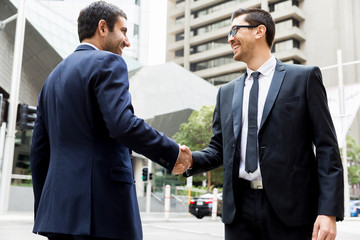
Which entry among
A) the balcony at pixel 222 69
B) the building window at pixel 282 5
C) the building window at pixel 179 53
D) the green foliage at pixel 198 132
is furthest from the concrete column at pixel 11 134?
the building window at pixel 179 53

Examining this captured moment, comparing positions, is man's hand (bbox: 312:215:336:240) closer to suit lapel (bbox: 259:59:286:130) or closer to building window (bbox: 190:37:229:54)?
suit lapel (bbox: 259:59:286:130)

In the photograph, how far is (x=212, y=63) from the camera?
75.4 metres

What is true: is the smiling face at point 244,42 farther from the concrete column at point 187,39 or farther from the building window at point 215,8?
the concrete column at point 187,39

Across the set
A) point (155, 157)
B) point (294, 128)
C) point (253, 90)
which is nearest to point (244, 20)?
point (253, 90)

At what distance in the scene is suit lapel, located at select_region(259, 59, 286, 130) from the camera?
267 cm

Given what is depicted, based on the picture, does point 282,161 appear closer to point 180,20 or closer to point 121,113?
point 121,113

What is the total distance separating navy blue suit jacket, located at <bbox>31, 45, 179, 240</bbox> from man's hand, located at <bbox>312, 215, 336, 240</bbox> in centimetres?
100

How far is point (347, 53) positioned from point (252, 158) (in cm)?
7825

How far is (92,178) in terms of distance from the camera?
2.37m

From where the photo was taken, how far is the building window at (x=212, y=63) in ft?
241

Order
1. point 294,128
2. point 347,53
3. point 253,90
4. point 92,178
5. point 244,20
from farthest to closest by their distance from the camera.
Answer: point 347,53, point 244,20, point 253,90, point 294,128, point 92,178

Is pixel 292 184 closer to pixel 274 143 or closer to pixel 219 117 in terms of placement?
pixel 274 143

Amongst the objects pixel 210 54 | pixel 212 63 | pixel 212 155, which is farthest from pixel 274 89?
pixel 212 63

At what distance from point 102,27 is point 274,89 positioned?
1.17 m
